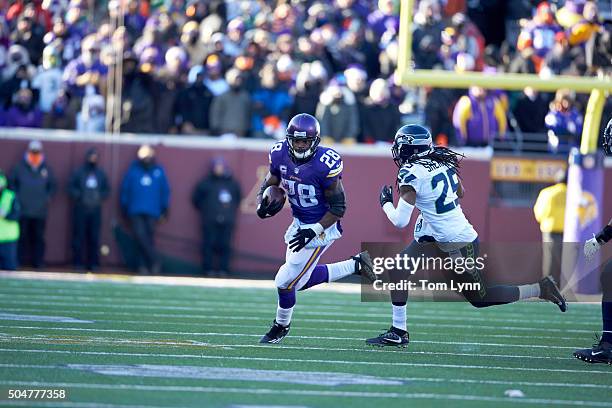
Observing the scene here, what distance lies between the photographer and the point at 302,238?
26.6ft

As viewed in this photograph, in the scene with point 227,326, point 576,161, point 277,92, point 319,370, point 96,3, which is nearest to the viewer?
point 319,370

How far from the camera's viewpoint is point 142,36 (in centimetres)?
1570

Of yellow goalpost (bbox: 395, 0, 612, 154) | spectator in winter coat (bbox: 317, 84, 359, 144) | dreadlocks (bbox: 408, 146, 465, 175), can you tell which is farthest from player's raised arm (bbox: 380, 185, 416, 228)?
spectator in winter coat (bbox: 317, 84, 359, 144)

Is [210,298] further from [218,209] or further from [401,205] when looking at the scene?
[401,205]

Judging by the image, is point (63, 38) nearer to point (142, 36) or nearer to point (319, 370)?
point (142, 36)

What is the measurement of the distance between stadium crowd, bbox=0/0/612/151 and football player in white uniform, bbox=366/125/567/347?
6599 millimetres

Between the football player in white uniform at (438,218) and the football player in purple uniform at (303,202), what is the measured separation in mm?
412

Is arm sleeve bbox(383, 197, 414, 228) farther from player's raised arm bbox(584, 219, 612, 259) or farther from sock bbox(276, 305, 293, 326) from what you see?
player's raised arm bbox(584, 219, 612, 259)

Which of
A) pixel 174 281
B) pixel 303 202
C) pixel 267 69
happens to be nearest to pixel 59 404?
pixel 303 202

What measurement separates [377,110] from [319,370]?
832cm

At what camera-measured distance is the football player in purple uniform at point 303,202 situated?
26.7ft

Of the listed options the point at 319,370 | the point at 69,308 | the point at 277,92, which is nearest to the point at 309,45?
the point at 277,92

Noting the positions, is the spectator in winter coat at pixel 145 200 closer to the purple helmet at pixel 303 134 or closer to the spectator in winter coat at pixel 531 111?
the spectator in winter coat at pixel 531 111

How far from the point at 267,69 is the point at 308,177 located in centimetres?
696
